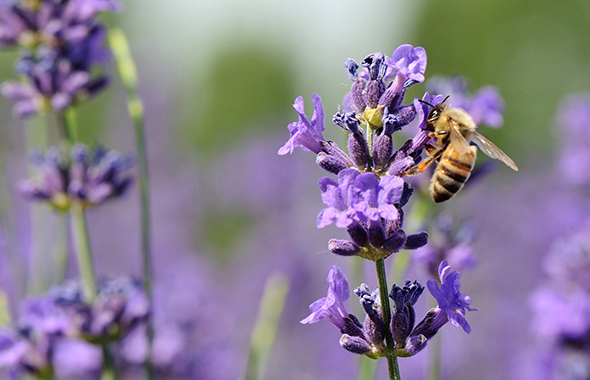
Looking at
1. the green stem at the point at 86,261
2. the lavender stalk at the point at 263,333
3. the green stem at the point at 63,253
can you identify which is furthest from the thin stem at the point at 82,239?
the lavender stalk at the point at 263,333

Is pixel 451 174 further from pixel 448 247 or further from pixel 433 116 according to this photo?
pixel 448 247

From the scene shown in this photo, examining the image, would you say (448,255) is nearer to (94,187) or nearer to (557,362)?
(557,362)

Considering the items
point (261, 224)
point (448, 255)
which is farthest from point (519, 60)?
point (448, 255)

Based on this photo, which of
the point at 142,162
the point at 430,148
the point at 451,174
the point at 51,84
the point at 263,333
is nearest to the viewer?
the point at 451,174

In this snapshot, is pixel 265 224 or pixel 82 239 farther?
pixel 265 224

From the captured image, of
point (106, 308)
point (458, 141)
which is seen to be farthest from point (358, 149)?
point (106, 308)

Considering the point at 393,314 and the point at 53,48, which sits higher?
the point at 53,48

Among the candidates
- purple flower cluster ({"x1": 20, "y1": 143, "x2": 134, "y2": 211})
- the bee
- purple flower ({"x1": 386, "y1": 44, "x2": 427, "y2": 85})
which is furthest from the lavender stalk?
purple flower ({"x1": 386, "y1": 44, "x2": 427, "y2": 85})
